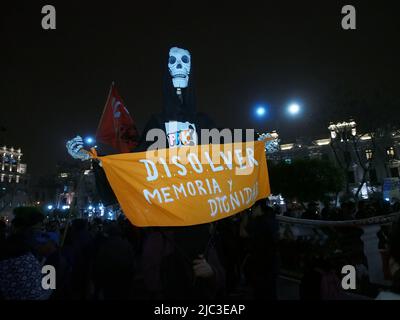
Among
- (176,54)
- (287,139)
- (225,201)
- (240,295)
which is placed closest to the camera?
(225,201)

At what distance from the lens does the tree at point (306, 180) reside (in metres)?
36.8

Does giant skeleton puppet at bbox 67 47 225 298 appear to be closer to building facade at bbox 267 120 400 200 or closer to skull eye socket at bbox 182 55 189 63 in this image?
skull eye socket at bbox 182 55 189 63

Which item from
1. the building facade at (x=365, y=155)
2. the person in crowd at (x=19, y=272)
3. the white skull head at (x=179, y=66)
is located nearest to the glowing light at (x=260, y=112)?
the white skull head at (x=179, y=66)

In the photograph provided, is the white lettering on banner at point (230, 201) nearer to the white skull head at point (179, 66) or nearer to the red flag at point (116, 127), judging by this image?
the white skull head at point (179, 66)

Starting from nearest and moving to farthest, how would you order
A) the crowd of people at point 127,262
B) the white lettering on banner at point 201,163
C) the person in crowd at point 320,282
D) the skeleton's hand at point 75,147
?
the crowd of people at point 127,262 < the white lettering on banner at point 201,163 < the person in crowd at point 320,282 < the skeleton's hand at point 75,147

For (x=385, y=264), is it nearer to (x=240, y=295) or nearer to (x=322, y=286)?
(x=322, y=286)

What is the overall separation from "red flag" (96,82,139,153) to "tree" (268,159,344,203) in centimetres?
3136

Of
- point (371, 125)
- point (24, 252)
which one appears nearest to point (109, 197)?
point (24, 252)

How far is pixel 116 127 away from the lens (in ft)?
25.1

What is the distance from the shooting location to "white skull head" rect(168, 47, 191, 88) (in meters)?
5.84

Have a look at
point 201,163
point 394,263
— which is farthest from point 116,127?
point 394,263

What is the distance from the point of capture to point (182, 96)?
5.73 metres
